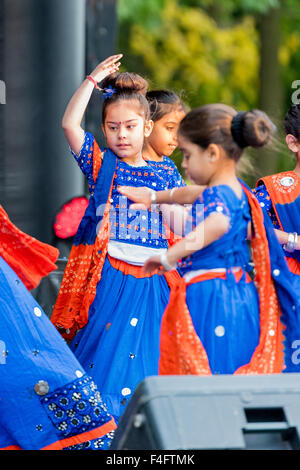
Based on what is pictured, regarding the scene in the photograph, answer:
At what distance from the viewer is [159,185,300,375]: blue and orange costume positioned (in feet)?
8.67

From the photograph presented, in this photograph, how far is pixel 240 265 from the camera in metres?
2.75

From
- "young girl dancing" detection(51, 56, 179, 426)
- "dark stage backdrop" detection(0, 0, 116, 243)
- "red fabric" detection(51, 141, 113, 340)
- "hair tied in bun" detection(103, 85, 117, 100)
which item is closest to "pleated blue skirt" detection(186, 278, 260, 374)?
"young girl dancing" detection(51, 56, 179, 426)

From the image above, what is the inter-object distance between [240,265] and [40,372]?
0.79 metres

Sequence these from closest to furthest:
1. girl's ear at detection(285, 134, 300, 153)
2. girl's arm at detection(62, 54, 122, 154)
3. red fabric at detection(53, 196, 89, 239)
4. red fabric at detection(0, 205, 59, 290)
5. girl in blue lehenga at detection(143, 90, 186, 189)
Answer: red fabric at detection(0, 205, 59, 290) < girl's arm at detection(62, 54, 122, 154) < girl's ear at detection(285, 134, 300, 153) < girl in blue lehenga at detection(143, 90, 186, 189) < red fabric at detection(53, 196, 89, 239)

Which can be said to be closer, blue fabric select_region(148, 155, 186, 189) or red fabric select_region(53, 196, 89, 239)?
blue fabric select_region(148, 155, 186, 189)

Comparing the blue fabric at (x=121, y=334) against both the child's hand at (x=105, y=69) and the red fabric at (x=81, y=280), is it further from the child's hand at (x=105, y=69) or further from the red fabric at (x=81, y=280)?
the child's hand at (x=105, y=69)

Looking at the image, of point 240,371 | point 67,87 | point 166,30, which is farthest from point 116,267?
point 166,30

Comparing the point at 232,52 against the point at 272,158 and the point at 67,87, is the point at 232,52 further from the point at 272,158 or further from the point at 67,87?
the point at 67,87

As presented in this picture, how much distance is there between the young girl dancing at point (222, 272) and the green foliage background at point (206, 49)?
914 cm

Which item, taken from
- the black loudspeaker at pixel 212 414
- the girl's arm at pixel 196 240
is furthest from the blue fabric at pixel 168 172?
the black loudspeaker at pixel 212 414

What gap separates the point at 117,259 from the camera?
3.48 m

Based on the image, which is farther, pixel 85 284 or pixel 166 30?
pixel 166 30

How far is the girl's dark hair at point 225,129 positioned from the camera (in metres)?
2.64

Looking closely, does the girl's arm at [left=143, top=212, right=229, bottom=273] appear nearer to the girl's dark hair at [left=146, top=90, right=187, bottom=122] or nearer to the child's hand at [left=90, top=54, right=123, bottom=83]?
the child's hand at [left=90, top=54, right=123, bottom=83]
